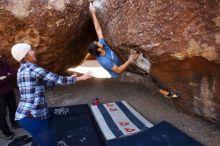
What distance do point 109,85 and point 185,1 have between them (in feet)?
11.3

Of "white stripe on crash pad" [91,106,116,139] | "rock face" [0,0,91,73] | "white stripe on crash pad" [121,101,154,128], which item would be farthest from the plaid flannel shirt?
"rock face" [0,0,91,73]

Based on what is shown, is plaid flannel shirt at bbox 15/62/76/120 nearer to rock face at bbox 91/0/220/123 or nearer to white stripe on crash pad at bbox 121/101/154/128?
rock face at bbox 91/0/220/123

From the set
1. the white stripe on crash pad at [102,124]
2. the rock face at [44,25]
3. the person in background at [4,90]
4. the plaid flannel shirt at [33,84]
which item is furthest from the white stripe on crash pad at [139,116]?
the person in background at [4,90]

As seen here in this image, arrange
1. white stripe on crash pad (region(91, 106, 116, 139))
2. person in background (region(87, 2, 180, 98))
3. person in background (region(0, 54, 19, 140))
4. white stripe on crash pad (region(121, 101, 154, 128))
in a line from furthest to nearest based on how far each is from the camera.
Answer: person in background (region(0, 54, 19, 140)) < white stripe on crash pad (region(121, 101, 154, 128)) < person in background (region(87, 2, 180, 98)) < white stripe on crash pad (region(91, 106, 116, 139))

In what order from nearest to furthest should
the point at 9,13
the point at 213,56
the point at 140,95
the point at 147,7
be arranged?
the point at 213,56 < the point at 147,7 < the point at 9,13 < the point at 140,95

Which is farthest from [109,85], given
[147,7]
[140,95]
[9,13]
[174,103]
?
[147,7]

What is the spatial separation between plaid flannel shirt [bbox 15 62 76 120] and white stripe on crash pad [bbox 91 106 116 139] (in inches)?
43.1

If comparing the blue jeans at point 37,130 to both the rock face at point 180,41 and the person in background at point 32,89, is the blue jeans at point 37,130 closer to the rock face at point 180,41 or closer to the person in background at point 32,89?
the person in background at point 32,89

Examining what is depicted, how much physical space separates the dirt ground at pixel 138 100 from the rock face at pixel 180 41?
0.24 meters

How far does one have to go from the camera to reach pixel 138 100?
5.95 metres

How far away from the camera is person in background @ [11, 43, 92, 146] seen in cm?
365

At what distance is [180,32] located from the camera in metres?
3.91

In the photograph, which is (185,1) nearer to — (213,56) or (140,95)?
(213,56)

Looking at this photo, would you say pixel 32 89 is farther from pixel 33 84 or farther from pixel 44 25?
pixel 44 25
